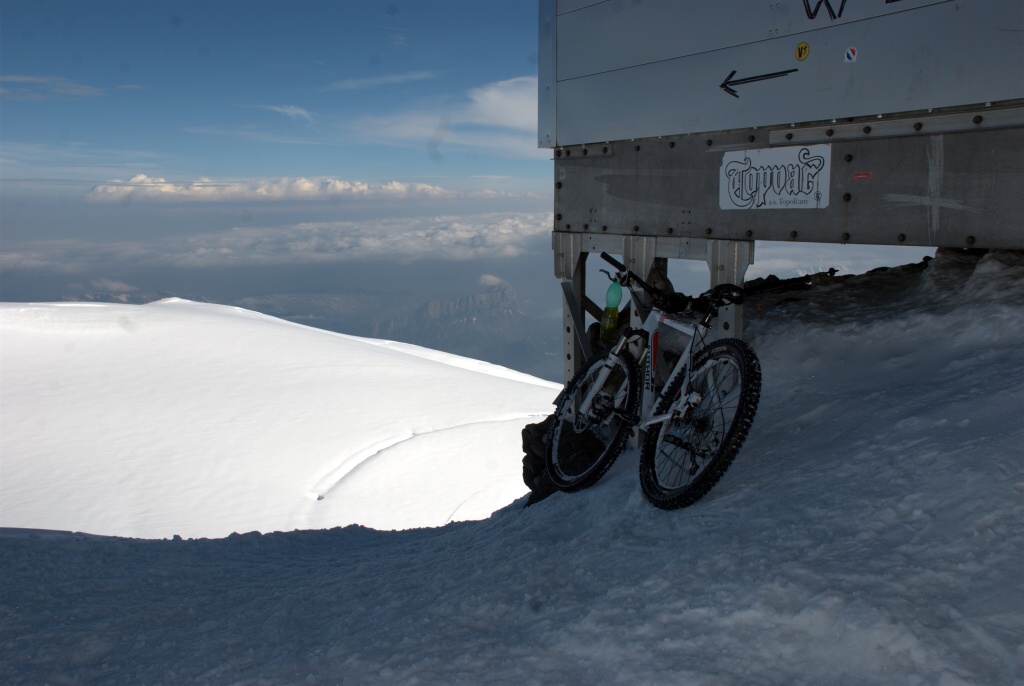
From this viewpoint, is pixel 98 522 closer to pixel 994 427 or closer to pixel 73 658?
pixel 73 658

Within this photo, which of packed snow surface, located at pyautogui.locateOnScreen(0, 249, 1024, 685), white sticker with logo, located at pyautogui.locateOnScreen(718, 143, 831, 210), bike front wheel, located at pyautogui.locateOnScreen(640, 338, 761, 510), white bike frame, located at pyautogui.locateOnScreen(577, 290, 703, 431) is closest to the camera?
packed snow surface, located at pyautogui.locateOnScreen(0, 249, 1024, 685)

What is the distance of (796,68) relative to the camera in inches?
209

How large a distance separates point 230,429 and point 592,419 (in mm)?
18028

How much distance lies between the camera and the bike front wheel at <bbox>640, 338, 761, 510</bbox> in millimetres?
3793

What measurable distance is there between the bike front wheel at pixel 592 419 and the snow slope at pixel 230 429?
10670 millimetres

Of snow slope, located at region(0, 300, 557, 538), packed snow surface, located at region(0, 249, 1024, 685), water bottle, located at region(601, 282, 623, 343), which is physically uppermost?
water bottle, located at region(601, 282, 623, 343)

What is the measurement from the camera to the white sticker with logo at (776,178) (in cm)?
531

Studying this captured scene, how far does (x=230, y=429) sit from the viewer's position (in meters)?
20.8

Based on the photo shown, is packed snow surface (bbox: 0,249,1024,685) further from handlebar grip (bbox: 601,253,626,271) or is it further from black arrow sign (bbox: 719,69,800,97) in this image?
black arrow sign (bbox: 719,69,800,97)

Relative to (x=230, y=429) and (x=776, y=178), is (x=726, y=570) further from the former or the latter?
(x=230, y=429)

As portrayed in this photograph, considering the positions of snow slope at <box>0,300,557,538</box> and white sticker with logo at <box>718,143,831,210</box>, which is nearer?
white sticker with logo at <box>718,143,831,210</box>

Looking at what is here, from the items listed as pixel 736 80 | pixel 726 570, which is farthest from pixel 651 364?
pixel 736 80

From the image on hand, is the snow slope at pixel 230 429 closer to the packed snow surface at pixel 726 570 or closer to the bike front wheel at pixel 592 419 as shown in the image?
the packed snow surface at pixel 726 570

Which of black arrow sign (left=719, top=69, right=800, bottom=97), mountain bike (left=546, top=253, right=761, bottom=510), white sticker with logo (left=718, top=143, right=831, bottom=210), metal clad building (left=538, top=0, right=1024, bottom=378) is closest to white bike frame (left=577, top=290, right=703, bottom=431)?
mountain bike (left=546, top=253, right=761, bottom=510)
